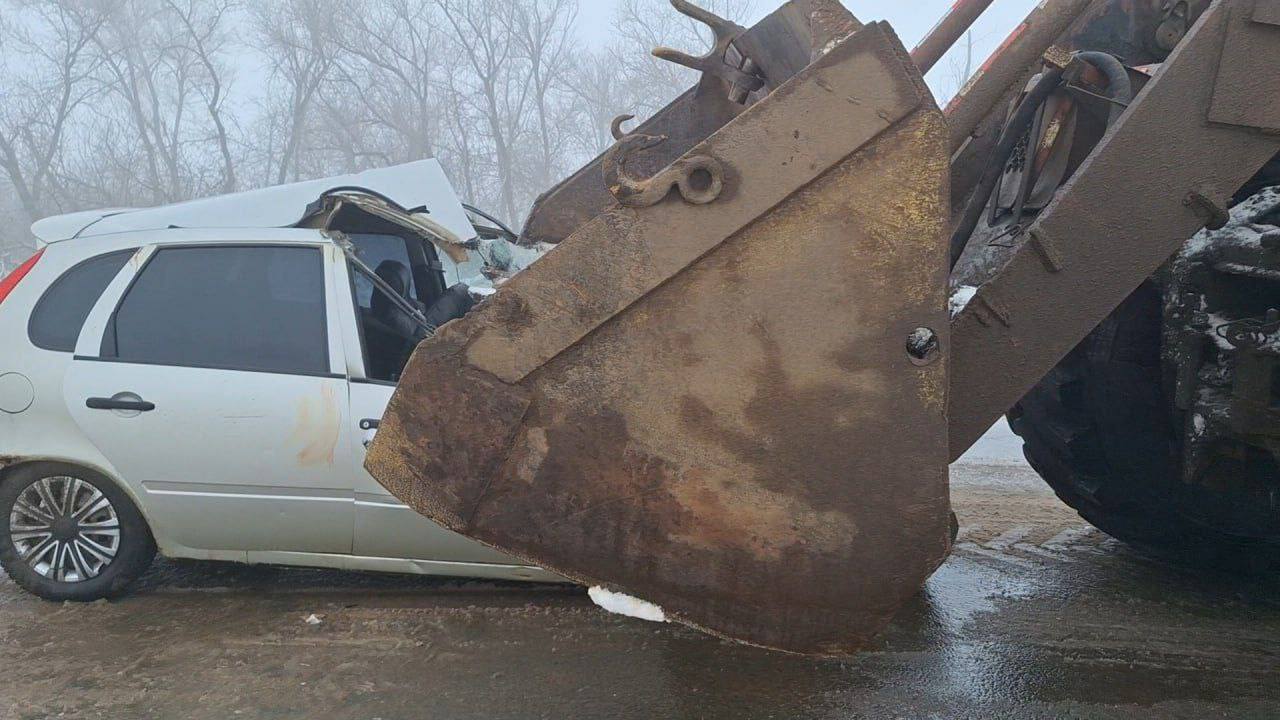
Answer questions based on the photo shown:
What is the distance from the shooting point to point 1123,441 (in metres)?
3.63

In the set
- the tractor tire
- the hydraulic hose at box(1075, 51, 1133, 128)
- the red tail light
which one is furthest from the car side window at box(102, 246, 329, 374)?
the tractor tire

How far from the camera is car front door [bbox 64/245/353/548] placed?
140 inches

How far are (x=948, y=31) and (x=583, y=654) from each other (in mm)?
2586

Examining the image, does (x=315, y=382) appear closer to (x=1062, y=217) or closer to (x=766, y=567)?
(x=766, y=567)

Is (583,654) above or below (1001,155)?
below

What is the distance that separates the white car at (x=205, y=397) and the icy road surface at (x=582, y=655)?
0.25 metres

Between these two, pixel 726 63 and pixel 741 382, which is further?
pixel 726 63

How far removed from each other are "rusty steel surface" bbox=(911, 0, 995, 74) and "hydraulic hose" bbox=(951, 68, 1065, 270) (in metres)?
0.32

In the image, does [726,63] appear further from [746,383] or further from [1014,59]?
[746,383]

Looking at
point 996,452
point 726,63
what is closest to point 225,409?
point 726,63

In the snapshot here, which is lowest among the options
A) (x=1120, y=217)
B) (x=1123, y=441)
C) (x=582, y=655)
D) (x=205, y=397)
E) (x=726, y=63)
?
(x=582, y=655)

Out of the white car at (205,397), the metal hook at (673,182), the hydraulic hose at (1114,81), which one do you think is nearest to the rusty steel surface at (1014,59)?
the hydraulic hose at (1114,81)

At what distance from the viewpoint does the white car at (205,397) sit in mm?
3576

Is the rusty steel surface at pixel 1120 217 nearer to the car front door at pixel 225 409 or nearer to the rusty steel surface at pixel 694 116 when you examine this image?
the rusty steel surface at pixel 694 116
